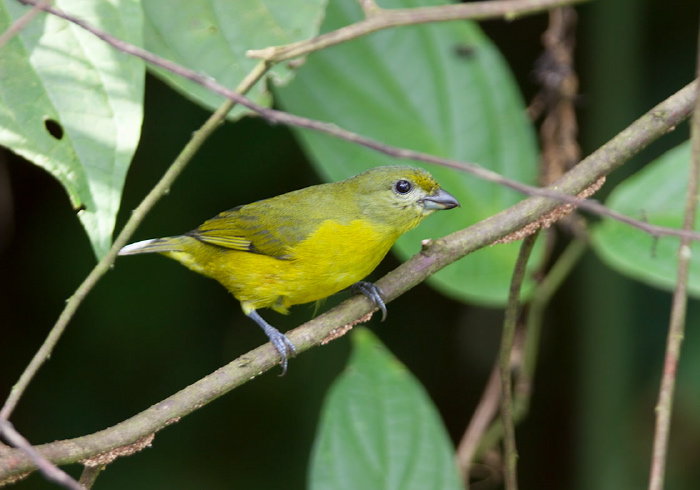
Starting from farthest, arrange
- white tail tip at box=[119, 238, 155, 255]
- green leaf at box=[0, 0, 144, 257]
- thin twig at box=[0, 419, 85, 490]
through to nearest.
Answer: white tail tip at box=[119, 238, 155, 255]
green leaf at box=[0, 0, 144, 257]
thin twig at box=[0, 419, 85, 490]

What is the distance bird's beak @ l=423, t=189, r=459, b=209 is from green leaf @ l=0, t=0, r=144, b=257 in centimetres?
110

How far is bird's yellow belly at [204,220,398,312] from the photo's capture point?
269 cm

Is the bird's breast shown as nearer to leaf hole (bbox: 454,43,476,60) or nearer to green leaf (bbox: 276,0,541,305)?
green leaf (bbox: 276,0,541,305)

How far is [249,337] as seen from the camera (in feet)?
12.5

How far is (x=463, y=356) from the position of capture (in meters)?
4.03

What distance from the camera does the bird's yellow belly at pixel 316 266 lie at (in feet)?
8.84

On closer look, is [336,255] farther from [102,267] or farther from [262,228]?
[102,267]

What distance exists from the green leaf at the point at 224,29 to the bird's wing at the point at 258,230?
23.7 inches

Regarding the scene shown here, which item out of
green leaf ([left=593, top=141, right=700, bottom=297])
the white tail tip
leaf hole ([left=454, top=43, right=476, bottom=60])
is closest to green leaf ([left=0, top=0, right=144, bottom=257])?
the white tail tip

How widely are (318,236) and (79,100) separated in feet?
3.30

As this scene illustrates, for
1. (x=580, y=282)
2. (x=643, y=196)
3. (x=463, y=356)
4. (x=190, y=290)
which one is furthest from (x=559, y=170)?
(x=190, y=290)

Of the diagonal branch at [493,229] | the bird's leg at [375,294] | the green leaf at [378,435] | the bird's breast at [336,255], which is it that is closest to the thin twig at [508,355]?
the diagonal branch at [493,229]

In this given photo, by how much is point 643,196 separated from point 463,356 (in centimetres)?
145

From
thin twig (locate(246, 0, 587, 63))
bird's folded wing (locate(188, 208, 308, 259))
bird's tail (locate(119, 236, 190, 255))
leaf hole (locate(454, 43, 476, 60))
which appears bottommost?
bird's tail (locate(119, 236, 190, 255))
